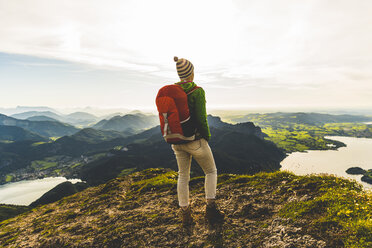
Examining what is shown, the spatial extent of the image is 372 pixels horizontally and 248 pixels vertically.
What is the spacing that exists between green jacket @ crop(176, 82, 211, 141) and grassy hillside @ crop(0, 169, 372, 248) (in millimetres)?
3372

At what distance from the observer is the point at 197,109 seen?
5566mm

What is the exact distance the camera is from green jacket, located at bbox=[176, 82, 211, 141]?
555 cm

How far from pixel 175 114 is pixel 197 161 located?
72.0 inches

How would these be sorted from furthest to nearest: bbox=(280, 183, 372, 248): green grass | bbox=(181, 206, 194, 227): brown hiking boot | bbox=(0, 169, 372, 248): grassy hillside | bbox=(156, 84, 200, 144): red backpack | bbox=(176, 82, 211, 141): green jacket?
bbox=(181, 206, 194, 227): brown hiking boot, bbox=(176, 82, 211, 141): green jacket, bbox=(156, 84, 200, 144): red backpack, bbox=(0, 169, 372, 248): grassy hillside, bbox=(280, 183, 372, 248): green grass

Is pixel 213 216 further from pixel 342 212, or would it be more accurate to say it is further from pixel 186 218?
pixel 342 212

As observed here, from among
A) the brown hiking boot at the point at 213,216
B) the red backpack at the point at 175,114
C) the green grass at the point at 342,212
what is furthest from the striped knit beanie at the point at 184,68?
the green grass at the point at 342,212

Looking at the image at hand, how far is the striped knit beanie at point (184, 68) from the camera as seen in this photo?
577 centimetres

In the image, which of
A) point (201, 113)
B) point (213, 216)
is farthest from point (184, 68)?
point (213, 216)

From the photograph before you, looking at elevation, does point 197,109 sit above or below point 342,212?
above

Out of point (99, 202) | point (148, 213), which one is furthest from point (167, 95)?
point (99, 202)

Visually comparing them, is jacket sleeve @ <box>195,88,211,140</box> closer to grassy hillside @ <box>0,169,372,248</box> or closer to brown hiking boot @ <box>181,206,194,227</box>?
brown hiking boot @ <box>181,206,194,227</box>

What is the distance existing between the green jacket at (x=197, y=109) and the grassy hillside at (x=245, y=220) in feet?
11.1

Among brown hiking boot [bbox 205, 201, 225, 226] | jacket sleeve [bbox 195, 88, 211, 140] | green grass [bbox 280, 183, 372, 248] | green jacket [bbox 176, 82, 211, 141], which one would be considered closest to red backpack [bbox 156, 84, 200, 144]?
green jacket [bbox 176, 82, 211, 141]

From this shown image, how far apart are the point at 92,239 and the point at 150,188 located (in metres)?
5.85
